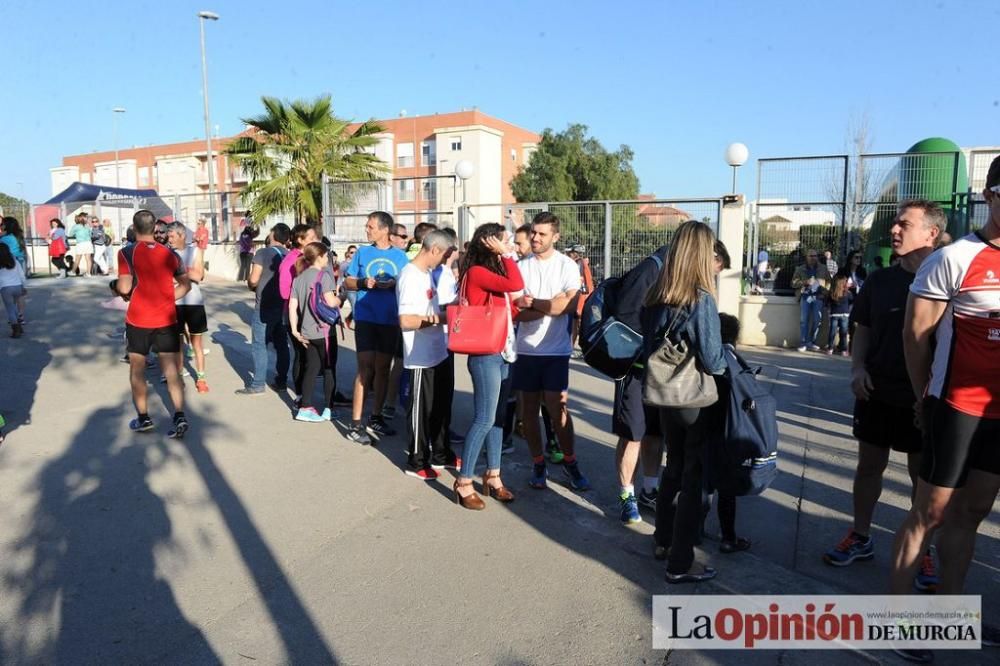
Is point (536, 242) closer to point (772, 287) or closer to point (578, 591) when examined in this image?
point (578, 591)

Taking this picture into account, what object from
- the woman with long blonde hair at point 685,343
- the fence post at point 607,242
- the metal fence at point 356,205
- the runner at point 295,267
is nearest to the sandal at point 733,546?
the woman with long blonde hair at point 685,343

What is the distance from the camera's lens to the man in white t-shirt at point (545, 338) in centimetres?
464

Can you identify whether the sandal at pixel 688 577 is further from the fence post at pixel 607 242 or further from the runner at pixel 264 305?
the fence post at pixel 607 242

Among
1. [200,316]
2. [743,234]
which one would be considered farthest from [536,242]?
[743,234]

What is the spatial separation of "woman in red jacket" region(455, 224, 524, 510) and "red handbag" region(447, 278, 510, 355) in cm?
6

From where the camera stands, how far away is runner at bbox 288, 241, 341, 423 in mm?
6230

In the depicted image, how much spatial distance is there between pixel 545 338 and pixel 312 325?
8.31 ft

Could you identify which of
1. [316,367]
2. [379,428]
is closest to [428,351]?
[379,428]

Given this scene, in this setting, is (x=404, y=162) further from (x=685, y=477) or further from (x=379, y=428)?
(x=685, y=477)

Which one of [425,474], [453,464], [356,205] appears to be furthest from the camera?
[356,205]

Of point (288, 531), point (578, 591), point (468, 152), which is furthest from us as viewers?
point (468, 152)

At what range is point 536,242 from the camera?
15.6 feet

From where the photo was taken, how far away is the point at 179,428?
5.58 meters

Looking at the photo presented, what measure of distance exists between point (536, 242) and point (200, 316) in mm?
4320
